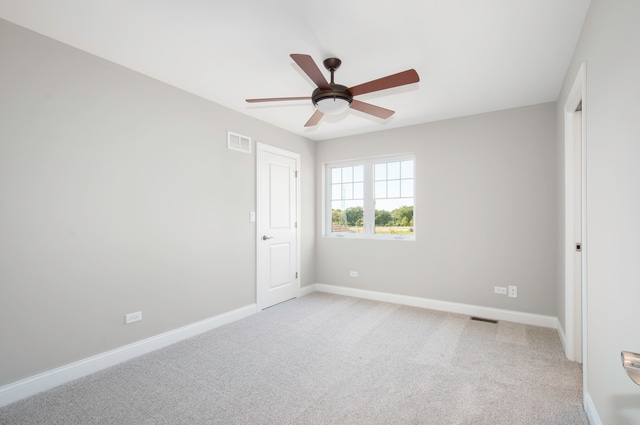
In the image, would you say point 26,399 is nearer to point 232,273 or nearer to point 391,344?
point 232,273

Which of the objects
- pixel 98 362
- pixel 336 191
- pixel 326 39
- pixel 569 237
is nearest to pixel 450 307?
pixel 569 237

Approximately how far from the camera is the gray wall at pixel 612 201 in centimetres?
122

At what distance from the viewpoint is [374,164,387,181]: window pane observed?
462 centimetres

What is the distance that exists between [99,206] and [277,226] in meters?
2.27

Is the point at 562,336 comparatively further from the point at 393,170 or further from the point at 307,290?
the point at 307,290

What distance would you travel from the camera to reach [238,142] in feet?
12.5

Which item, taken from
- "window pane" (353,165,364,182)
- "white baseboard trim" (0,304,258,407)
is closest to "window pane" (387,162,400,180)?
"window pane" (353,165,364,182)

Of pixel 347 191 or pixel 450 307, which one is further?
pixel 347 191

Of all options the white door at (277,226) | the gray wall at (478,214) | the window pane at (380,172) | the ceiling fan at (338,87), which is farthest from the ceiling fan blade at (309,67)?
the window pane at (380,172)

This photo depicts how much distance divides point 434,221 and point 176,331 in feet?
11.3

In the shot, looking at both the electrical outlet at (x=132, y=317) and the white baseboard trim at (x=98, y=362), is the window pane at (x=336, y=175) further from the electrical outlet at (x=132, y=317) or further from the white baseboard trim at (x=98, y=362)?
the electrical outlet at (x=132, y=317)

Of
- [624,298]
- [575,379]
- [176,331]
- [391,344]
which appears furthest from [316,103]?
[575,379]

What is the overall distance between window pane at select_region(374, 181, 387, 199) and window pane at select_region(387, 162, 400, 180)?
0.14 m

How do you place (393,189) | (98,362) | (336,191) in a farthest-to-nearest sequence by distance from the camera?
(336,191) → (393,189) → (98,362)
